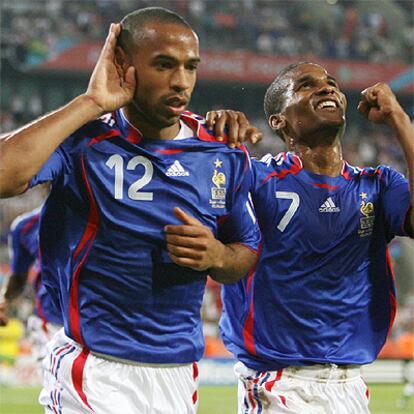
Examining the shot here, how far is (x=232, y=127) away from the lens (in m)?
3.64

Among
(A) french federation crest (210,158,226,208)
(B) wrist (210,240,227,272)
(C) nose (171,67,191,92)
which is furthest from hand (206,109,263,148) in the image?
(B) wrist (210,240,227,272)

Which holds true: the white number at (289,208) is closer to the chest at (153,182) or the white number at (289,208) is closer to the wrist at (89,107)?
the chest at (153,182)

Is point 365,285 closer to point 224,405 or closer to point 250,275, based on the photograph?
point 250,275

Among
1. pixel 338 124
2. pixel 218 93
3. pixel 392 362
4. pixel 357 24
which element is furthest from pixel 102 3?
pixel 338 124

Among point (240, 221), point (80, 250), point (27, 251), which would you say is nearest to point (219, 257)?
point (240, 221)

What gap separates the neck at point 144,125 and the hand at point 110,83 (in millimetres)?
140

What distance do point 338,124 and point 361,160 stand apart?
783 inches

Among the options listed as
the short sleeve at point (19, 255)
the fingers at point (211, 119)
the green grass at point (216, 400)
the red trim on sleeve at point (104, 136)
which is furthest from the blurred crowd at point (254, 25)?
the red trim on sleeve at point (104, 136)

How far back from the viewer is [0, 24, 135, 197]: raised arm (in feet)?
9.96

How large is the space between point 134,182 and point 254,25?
23.4 metres

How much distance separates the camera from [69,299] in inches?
133

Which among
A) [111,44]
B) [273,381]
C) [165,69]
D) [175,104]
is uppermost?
[111,44]

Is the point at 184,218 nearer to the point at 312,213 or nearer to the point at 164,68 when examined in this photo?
the point at 164,68

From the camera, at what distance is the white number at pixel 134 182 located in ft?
10.9
